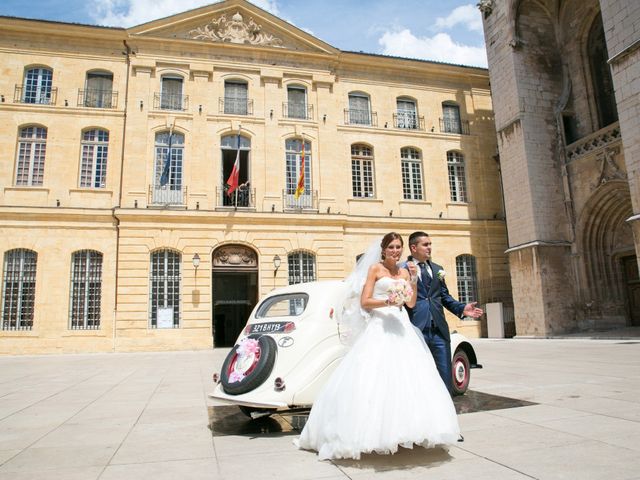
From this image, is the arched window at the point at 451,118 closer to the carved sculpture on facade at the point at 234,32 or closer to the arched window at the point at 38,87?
the carved sculpture on facade at the point at 234,32

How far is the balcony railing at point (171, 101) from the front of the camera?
65.1 ft

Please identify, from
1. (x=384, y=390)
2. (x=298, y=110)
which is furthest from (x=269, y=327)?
(x=298, y=110)

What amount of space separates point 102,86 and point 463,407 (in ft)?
64.3

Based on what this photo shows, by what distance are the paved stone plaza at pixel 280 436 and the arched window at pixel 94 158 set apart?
12598mm

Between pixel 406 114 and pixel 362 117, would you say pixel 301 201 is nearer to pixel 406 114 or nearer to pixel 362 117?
pixel 362 117

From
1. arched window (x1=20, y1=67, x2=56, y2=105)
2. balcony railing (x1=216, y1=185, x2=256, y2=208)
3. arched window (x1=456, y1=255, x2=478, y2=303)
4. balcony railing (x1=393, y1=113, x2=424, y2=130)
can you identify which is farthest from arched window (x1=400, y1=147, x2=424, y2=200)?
arched window (x1=20, y1=67, x2=56, y2=105)

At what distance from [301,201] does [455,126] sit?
904 centimetres

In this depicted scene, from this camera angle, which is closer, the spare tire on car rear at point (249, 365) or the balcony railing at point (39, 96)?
the spare tire on car rear at point (249, 365)

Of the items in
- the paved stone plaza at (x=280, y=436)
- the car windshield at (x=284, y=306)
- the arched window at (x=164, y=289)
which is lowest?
the paved stone plaza at (x=280, y=436)

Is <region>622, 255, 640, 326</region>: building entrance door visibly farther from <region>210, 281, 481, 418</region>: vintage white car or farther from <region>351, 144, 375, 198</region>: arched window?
<region>210, 281, 481, 418</region>: vintage white car

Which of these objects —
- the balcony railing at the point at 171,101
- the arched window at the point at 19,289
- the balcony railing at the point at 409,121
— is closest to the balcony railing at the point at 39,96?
the balcony railing at the point at 171,101

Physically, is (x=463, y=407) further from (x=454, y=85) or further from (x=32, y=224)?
(x=454, y=85)

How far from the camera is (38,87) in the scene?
758 inches

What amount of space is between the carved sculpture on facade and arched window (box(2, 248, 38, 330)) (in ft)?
36.5
